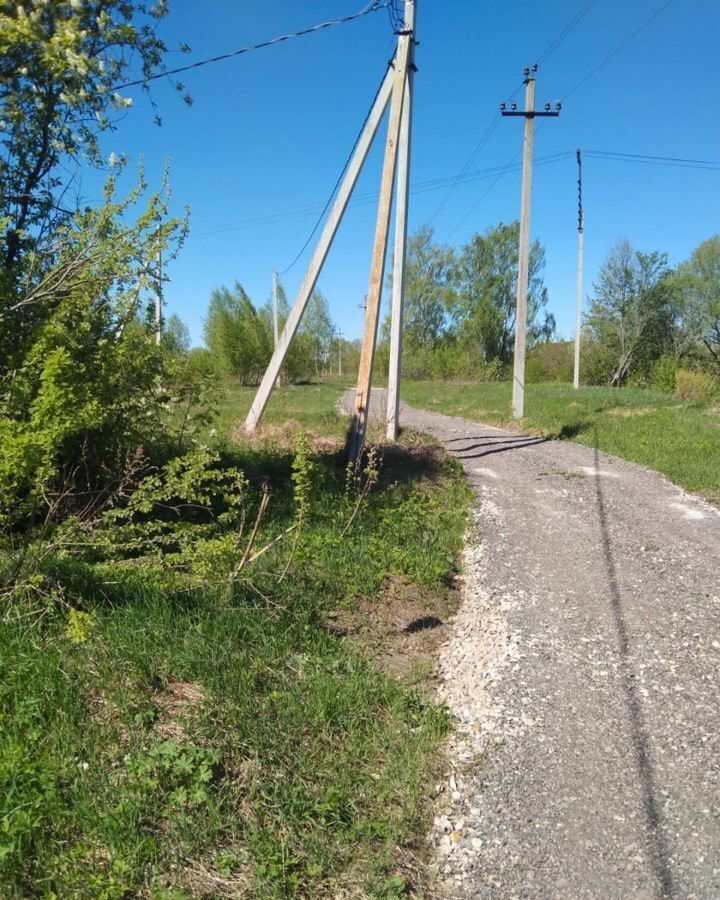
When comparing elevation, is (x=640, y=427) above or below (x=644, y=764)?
above

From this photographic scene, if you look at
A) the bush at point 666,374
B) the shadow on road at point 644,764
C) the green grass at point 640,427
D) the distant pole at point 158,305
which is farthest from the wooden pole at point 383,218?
the bush at point 666,374

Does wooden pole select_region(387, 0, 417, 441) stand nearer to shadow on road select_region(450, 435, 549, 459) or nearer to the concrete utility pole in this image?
the concrete utility pole

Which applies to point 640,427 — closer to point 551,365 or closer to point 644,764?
point 644,764

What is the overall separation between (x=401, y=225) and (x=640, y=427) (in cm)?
772

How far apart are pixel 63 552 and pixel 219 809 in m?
2.36

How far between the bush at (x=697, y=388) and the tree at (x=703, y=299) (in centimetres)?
2514

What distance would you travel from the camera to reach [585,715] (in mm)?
3102

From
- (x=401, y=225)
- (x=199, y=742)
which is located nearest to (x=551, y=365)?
(x=401, y=225)

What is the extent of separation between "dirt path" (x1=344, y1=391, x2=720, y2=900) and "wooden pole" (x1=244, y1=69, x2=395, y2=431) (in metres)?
4.58

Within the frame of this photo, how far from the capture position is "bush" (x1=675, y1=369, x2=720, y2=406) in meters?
19.5

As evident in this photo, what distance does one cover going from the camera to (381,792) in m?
2.60

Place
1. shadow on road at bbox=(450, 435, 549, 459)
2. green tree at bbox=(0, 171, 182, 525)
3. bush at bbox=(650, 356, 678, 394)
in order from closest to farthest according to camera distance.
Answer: green tree at bbox=(0, 171, 182, 525)
shadow on road at bbox=(450, 435, 549, 459)
bush at bbox=(650, 356, 678, 394)

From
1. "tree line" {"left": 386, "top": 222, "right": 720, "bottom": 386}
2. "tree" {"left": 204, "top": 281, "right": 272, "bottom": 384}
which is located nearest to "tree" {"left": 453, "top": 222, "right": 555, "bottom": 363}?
"tree line" {"left": 386, "top": 222, "right": 720, "bottom": 386}

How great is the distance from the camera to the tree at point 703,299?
138ft
